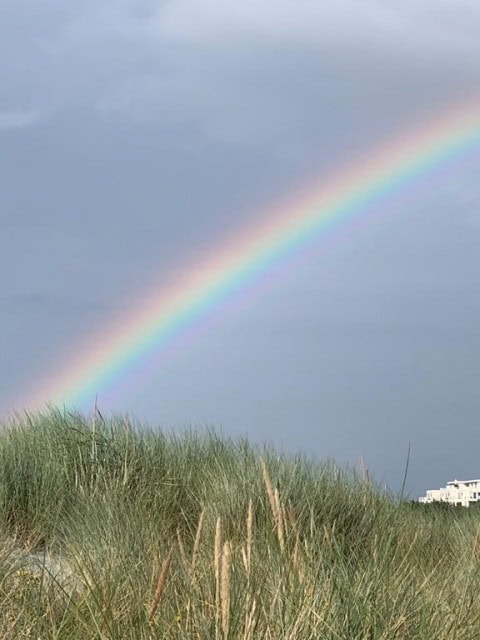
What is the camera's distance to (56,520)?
6.45 m

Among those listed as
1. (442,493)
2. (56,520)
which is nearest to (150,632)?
(56,520)

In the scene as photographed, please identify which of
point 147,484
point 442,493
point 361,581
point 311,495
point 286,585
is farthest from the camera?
point 442,493

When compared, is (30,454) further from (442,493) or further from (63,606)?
(442,493)

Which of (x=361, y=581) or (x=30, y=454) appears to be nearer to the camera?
(x=361, y=581)

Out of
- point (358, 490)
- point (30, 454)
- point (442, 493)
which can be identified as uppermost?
point (30, 454)

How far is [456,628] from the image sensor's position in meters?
3.69

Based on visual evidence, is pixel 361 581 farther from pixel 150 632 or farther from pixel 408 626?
pixel 150 632

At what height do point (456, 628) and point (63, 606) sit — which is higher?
point (63, 606)

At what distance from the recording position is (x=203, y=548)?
5.39 m

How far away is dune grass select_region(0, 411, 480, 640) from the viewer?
10.1ft

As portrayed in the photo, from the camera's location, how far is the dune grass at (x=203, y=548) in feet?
10.1

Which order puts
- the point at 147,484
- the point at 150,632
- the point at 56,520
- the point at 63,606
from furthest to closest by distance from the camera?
the point at 147,484 → the point at 56,520 → the point at 63,606 → the point at 150,632

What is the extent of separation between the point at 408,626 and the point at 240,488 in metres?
3.42

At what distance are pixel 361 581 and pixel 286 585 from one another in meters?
0.45
